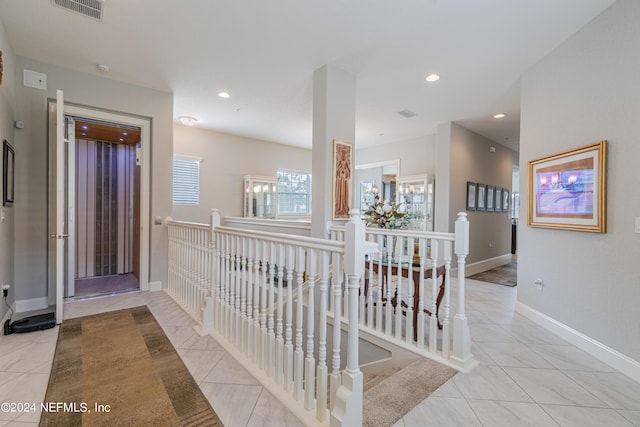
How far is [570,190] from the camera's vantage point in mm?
2693

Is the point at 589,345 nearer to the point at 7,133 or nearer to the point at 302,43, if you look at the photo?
the point at 302,43

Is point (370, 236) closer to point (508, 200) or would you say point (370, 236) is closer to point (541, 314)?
point (541, 314)

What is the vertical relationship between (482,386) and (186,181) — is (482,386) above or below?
below

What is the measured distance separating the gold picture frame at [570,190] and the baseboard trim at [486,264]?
264 centimetres

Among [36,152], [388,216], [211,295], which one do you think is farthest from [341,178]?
[36,152]

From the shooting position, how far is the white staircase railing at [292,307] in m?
1.41

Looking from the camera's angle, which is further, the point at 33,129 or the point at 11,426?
the point at 33,129

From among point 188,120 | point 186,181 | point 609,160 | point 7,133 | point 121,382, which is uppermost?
point 188,120

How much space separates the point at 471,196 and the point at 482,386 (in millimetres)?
4637

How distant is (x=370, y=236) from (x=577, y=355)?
198cm

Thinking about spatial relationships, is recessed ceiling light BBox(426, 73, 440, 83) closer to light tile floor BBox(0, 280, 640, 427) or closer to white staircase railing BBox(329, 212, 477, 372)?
white staircase railing BBox(329, 212, 477, 372)

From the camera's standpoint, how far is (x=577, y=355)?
2.37m

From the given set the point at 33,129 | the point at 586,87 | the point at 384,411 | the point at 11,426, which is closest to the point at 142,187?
the point at 33,129

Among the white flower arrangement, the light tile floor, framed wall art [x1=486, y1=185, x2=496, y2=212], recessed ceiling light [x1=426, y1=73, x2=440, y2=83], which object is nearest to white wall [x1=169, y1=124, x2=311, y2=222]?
the light tile floor
